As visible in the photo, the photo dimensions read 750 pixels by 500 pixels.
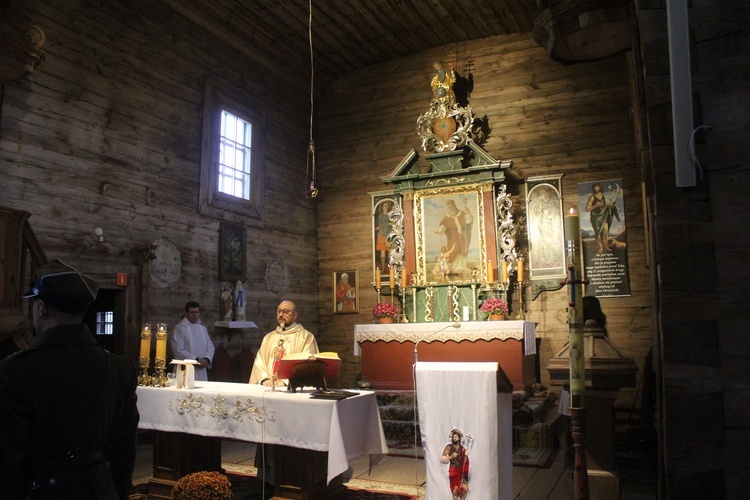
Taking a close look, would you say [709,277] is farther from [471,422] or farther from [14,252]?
[14,252]

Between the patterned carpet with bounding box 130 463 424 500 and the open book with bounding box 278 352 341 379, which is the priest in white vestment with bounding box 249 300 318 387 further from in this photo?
the open book with bounding box 278 352 341 379

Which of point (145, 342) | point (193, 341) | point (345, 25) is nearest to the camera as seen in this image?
point (145, 342)

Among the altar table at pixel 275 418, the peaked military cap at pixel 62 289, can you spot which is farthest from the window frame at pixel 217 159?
the peaked military cap at pixel 62 289

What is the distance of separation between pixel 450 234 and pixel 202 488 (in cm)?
755

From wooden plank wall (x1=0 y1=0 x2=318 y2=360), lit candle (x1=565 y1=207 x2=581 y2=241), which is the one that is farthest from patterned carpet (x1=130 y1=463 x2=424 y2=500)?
wooden plank wall (x1=0 y1=0 x2=318 y2=360)

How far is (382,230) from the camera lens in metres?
11.9

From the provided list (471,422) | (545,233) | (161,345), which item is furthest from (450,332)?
(471,422)

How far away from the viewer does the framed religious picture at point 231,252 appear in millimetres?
9953

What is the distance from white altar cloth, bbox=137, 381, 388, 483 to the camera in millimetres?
4227

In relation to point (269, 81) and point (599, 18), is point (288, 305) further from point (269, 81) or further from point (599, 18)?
point (269, 81)

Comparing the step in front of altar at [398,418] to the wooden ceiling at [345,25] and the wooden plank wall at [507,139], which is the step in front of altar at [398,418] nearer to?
the wooden plank wall at [507,139]

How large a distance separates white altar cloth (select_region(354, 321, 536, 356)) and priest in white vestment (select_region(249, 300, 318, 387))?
2.77 m

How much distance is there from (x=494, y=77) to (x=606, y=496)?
30.3 ft

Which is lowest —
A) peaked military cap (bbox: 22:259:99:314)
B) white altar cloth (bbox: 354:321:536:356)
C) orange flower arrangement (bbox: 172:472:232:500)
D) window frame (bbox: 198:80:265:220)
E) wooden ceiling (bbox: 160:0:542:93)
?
orange flower arrangement (bbox: 172:472:232:500)
